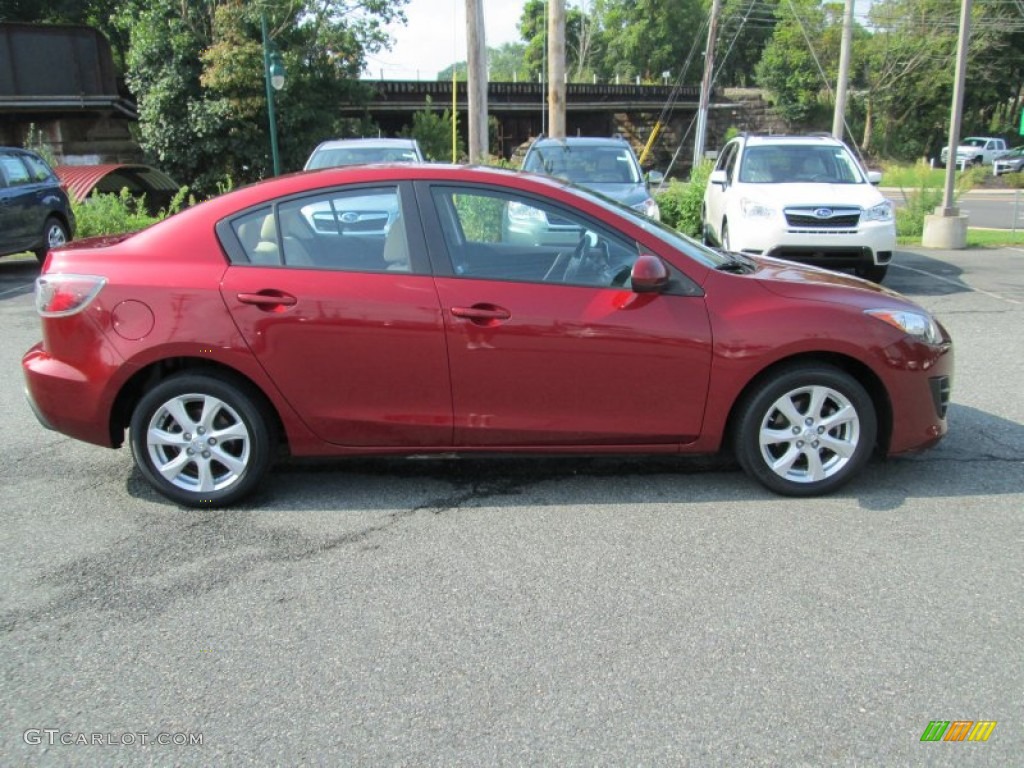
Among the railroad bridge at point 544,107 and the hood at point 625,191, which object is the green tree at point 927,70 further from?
the hood at point 625,191

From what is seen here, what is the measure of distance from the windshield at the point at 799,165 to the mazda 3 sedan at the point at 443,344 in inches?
282

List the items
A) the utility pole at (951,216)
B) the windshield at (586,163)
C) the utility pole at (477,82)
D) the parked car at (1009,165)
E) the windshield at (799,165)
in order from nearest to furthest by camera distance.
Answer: the windshield at (799,165) < the windshield at (586,163) < the utility pole at (951,216) < the utility pole at (477,82) < the parked car at (1009,165)

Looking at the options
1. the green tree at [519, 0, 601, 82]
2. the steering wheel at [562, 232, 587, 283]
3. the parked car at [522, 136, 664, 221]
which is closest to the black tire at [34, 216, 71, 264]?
the parked car at [522, 136, 664, 221]

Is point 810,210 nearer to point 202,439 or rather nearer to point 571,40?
point 202,439

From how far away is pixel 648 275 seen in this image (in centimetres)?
406

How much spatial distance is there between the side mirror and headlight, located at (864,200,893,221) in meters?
6.79

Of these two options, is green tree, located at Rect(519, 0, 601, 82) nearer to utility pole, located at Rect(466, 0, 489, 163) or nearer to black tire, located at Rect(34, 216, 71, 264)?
utility pole, located at Rect(466, 0, 489, 163)

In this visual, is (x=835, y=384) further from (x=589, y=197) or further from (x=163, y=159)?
(x=163, y=159)

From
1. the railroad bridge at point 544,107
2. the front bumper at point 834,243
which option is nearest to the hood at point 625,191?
the front bumper at point 834,243

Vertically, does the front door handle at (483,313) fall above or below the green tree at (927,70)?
below

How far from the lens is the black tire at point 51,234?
1274 centimetres

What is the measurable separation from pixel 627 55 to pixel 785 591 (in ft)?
243

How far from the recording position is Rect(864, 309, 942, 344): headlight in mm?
4301

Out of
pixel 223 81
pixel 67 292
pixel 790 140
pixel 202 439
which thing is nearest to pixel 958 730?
pixel 202 439
